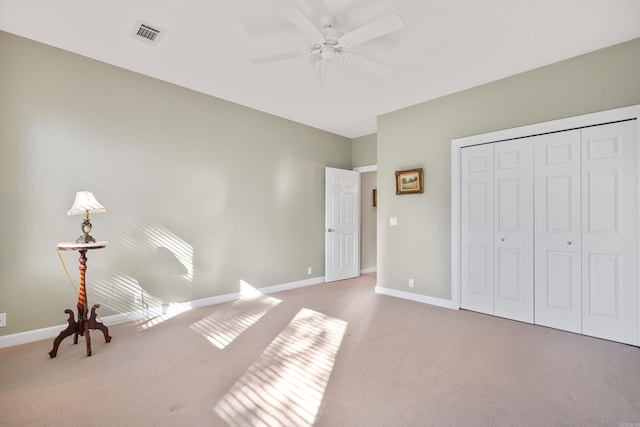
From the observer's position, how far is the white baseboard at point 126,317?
2.68 metres

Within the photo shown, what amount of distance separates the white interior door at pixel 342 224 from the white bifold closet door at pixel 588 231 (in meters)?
3.01

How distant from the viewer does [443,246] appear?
3.96m

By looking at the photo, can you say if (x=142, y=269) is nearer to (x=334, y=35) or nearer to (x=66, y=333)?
(x=66, y=333)

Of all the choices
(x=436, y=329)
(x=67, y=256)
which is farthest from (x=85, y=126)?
(x=436, y=329)

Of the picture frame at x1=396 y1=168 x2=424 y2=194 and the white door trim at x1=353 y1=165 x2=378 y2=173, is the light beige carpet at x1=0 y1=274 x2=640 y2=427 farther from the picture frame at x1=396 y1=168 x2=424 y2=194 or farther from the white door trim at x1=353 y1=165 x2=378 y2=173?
the white door trim at x1=353 y1=165 x2=378 y2=173

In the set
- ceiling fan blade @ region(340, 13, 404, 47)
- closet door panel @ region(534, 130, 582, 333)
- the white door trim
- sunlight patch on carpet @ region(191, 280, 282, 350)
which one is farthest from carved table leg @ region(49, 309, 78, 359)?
the white door trim

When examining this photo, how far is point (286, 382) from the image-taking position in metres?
2.11

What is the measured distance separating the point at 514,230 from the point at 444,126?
5.19 ft

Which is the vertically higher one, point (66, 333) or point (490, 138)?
point (490, 138)

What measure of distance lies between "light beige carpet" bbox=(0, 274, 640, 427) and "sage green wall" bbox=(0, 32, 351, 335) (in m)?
0.54

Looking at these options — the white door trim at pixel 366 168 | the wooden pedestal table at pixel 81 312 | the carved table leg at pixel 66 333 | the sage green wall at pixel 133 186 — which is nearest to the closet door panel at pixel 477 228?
the white door trim at pixel 366 168

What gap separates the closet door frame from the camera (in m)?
2.78

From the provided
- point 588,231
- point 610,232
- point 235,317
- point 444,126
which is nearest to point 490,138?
point 444,126

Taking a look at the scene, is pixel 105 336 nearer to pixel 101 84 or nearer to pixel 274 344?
pixel 274 344
